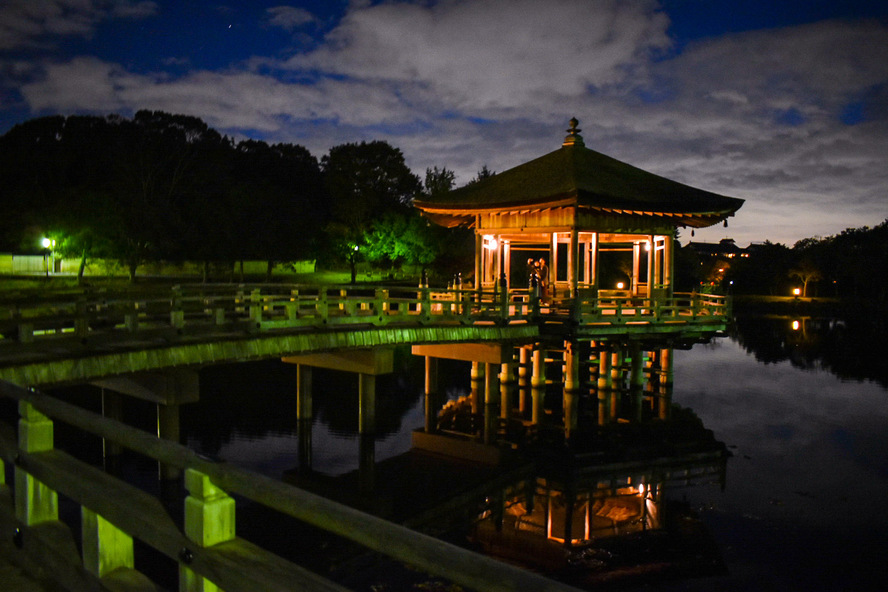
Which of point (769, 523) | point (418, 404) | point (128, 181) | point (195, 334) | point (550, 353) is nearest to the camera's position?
point (195, 334)

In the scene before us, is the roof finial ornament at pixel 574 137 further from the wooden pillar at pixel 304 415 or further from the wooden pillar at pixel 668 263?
the wooden pillar at pixel 304 415

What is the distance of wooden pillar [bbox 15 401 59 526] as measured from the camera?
13.3 ft

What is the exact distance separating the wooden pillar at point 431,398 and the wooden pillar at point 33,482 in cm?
1571

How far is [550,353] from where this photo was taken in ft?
115

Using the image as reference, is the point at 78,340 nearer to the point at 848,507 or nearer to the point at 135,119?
the point at 848,507

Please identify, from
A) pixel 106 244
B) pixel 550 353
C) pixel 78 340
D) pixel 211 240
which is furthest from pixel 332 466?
pixel 211 240

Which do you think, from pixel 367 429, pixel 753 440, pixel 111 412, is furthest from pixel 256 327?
pixel 753 440

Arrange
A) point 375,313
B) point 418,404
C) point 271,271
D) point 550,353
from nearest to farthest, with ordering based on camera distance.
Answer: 1. point 375,313
2. point 418,404
3. point 550,353
4. point 271,271

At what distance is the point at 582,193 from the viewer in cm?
2042

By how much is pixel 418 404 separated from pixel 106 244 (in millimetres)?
23929

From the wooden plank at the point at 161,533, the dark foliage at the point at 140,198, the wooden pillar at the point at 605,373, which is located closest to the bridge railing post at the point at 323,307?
the wooden plank at the point at 161,533

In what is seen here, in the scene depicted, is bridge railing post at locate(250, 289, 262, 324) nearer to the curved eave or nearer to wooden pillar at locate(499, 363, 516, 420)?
wooden pillar at locate(499, 363, 516, 420)

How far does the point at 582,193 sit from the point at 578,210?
110 centimetres

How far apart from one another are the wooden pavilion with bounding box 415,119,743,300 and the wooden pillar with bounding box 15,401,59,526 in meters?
17.2
